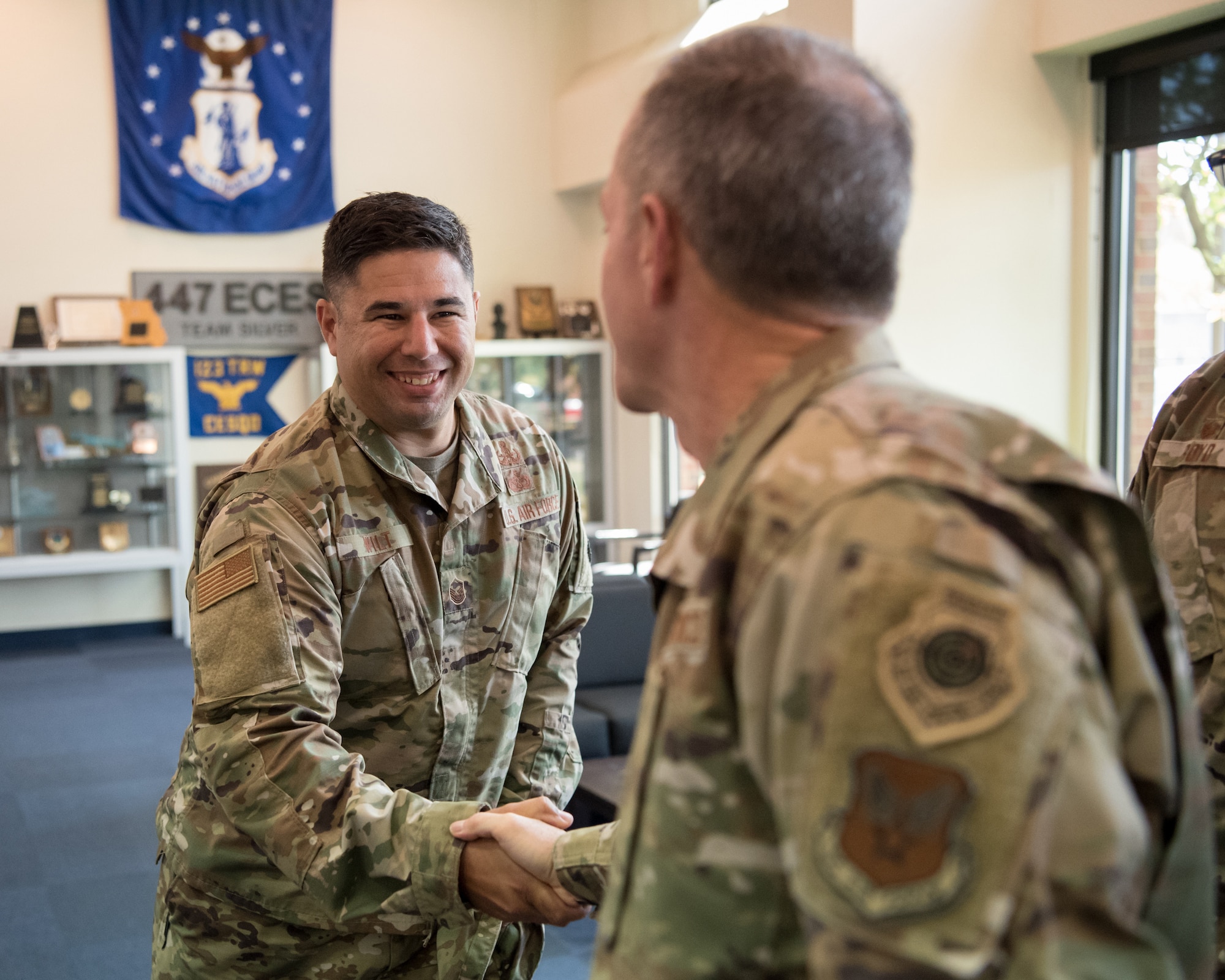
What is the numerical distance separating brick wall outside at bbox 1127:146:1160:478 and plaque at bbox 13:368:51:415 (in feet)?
21.0

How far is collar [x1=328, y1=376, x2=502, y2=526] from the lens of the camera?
188 centimetres

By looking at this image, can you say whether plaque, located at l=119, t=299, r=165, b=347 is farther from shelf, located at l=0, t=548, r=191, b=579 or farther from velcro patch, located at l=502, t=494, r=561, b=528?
velcro patch, located at l=502, t=494, r=561, b=528

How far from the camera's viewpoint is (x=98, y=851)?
14.6 ft

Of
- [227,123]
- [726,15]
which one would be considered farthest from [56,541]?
[726,15]

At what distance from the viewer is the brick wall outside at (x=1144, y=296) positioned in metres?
5.66

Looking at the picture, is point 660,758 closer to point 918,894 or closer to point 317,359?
point 918,894

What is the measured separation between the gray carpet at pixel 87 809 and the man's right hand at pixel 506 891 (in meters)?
2.09

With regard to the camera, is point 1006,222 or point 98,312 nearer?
point 1006,222

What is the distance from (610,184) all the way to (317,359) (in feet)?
25.8

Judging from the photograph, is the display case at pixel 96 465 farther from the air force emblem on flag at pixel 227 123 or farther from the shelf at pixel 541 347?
the shelf at pixel 541 347

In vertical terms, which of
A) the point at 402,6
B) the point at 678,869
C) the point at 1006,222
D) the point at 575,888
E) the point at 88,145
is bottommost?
the point at 575,888

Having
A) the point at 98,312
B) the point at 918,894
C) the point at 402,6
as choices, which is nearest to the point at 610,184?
the point at 918,894

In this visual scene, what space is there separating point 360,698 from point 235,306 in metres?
7.10

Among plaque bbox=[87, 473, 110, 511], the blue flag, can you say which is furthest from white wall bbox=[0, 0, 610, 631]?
the blue flag
